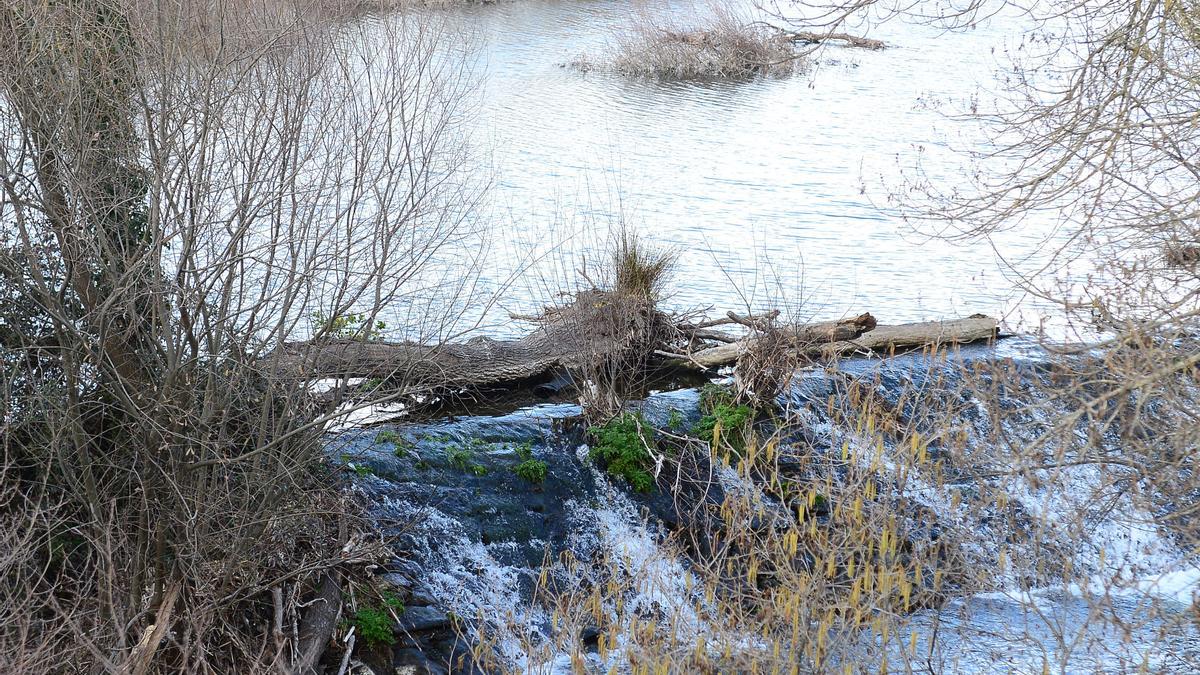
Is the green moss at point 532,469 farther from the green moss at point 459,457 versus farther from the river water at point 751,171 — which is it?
the river water at point 751,171

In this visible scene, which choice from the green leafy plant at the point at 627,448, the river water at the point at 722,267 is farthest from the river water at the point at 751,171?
the green leafy plant at the point at 627,448

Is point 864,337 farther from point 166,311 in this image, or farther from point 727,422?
Answer: point 166,311

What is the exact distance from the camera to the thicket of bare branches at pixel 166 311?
497 cm

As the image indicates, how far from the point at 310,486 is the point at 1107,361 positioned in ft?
14.2

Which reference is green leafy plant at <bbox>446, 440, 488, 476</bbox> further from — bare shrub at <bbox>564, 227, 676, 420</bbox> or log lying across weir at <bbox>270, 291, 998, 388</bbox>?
bare shrub at <bbox>564, 227, 676, 420</bbox>

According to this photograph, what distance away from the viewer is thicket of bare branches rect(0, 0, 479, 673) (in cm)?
497

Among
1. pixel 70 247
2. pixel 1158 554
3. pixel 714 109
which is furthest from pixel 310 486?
pixel 714 109

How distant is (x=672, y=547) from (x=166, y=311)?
10.7 ft

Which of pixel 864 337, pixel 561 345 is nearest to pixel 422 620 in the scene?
pixel 561 345

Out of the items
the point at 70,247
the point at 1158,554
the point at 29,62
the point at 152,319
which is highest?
the point at 29,62

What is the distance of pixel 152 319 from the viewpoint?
5312mm

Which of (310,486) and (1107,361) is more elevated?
(1107,361)

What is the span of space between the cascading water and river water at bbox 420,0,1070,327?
61.9 inches

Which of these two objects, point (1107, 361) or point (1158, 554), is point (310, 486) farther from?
point (1158, 554)
